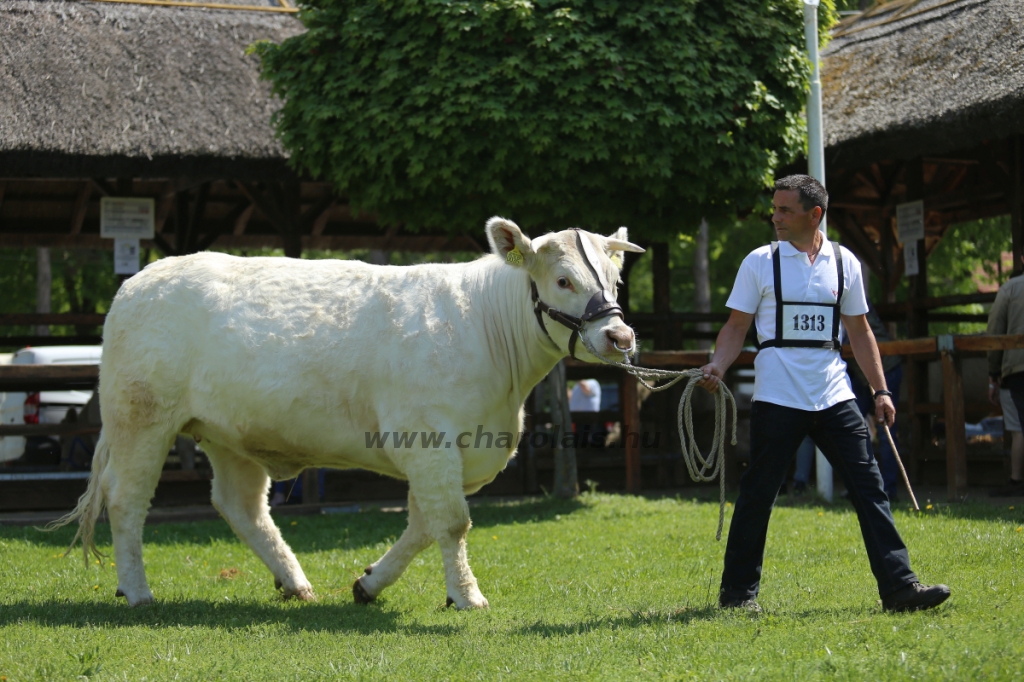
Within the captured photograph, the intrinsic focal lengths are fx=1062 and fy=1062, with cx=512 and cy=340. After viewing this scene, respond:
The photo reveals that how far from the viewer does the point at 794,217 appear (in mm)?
5203

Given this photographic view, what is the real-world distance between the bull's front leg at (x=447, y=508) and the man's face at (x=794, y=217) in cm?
214

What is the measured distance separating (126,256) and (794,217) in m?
8.66

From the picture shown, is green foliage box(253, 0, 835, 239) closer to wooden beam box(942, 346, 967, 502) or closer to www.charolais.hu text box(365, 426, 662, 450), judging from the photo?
wooden beam box(942, 346, 967, 502)

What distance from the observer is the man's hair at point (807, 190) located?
17.0 ft

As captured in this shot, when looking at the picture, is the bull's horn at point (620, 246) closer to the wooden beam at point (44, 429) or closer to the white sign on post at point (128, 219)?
the wooden beam at point (44, 429)

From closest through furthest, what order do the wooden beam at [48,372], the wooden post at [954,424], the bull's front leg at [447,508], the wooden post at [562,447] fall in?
1. the bull's front leg at [447,508]
2. the wooden post at [954,424]
3. the wooden beam at [48,372]
4. the wooden post at [562,447]

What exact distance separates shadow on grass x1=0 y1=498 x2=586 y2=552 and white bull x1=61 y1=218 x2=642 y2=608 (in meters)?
2.34

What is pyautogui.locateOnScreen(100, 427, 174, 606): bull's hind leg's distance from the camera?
248 inches

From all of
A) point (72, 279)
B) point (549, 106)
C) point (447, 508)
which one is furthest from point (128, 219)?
point (72, 279)

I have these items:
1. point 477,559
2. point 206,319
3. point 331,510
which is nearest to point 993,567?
point 477,559

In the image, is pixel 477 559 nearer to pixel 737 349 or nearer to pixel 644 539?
pixel 644 539

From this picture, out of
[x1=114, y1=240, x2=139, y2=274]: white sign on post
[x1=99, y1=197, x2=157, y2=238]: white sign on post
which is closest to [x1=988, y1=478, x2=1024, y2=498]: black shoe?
[x1=114, y1=240, x2=139, y2=274]: white sign on post

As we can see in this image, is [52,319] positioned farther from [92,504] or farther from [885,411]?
[885,411]

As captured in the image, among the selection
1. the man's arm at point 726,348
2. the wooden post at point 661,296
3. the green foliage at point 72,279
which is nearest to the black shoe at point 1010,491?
the wooden post at point 661,296
